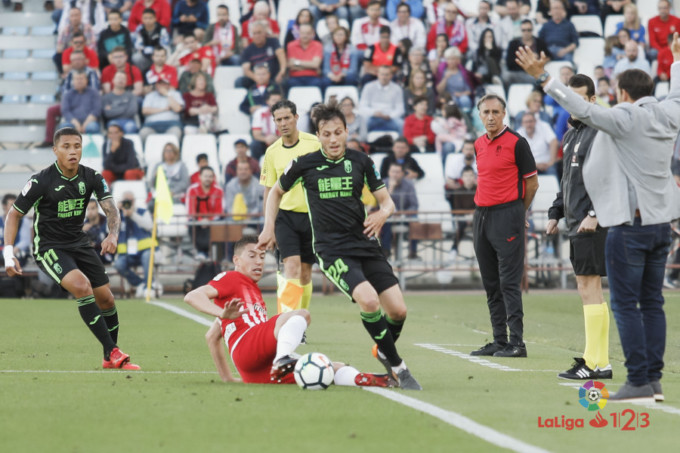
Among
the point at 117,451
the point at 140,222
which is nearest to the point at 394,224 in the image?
the point at 140,222

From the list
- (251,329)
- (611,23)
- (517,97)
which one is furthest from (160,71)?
(251,329)

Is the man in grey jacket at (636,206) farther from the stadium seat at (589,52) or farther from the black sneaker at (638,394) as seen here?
the stadium seat at (589,52)

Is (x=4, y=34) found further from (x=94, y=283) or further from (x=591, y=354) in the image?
(x=591, y=354)

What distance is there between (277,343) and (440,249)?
12.7m

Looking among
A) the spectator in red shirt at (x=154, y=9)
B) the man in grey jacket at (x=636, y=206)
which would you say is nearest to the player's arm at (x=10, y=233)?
the man in grey jacket at (x=636, y=206)

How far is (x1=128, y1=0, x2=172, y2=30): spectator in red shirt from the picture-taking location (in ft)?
78.6

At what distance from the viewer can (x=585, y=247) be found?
905 cm

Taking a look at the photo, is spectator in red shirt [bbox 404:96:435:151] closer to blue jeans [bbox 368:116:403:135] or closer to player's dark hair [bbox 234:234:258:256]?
blue jeans [bbox 368:116:403:135]

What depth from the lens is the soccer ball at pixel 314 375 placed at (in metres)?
7.58

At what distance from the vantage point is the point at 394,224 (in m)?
20.1

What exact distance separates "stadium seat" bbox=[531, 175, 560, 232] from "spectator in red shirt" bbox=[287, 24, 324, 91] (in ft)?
17.4

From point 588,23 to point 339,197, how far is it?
62.4 feet

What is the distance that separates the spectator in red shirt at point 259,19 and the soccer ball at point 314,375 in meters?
16.7

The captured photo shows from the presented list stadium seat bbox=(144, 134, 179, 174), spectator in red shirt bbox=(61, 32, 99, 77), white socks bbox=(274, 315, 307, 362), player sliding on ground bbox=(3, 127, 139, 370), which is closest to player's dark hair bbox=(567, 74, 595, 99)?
white socks bbox=(274, 315, 307, 362)
